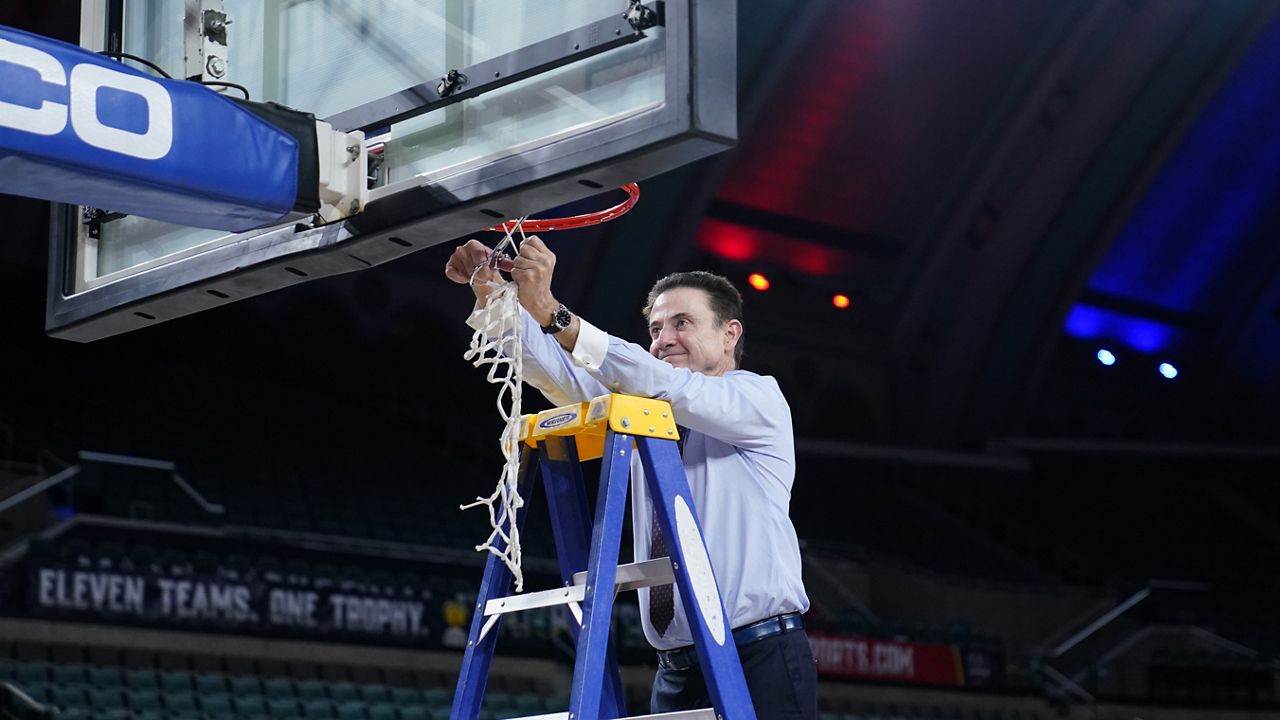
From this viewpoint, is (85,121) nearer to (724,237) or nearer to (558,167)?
(558,167)

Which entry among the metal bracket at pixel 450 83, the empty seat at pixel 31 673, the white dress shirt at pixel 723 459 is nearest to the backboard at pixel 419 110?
the metal bracket at pixel 450 83

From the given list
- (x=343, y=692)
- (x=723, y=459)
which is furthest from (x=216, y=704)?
(x=723, y=459)

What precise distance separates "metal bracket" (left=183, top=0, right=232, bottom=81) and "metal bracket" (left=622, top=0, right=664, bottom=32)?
54.8 inches

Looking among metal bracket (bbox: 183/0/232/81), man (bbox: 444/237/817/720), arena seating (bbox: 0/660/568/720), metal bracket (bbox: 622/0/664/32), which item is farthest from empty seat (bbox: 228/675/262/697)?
metal bracket (bbox: 622/0/664/32)

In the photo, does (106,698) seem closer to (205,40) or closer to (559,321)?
(205,40)

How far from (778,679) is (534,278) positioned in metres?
1.17

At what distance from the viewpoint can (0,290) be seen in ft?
67.9

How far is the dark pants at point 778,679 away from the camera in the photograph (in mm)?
3686

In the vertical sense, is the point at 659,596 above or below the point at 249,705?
below

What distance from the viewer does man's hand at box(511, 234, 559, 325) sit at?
3.52 m

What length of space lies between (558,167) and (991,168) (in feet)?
67.3

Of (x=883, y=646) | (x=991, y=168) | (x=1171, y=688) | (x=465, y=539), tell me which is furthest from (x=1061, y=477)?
(x=465, y=539)

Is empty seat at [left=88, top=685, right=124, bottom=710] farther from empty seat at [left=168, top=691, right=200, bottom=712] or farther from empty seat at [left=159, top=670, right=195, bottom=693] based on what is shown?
empty seat at [left=159, top=670, right=195, bottom=693]

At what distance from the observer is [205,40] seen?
410cm
